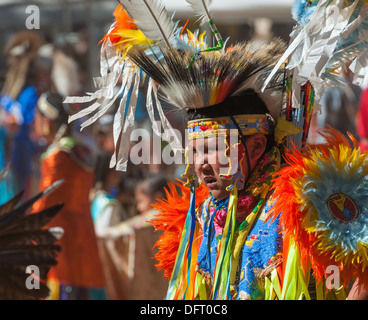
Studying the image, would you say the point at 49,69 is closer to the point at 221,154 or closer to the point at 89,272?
the point at 89,272

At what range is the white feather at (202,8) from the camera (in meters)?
2.78

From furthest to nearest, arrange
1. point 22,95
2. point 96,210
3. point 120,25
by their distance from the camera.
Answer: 1. point 22,95
2. point 96,210
3. point 120,25

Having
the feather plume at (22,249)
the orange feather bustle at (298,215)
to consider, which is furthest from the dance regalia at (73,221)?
the orange feather bustle at (298,215)

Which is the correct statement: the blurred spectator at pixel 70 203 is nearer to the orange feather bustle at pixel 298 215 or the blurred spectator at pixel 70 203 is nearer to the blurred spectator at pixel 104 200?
the blurred spectator at pixel 104 200

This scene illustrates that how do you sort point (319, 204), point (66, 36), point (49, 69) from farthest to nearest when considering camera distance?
1. point (66, 36)
2. point (49, 69)
3. point (319, 204)

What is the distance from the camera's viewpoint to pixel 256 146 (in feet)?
9.02

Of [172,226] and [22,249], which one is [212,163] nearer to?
[172,226]

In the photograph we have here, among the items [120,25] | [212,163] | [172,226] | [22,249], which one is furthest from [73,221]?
[212,163]

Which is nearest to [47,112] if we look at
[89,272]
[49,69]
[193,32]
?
[89,272]

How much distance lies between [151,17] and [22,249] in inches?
56.4

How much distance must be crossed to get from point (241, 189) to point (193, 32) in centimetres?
68

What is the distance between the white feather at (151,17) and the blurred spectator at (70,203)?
2.98 m

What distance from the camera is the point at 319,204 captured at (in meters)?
2.48

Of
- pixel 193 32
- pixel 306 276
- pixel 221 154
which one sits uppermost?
pixel 193 32
